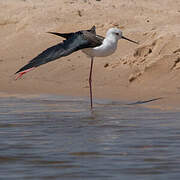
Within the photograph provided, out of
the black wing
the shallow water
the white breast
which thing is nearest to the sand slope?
the white breast

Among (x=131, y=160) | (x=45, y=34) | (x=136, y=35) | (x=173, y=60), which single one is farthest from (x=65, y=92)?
(x=131, y=160)

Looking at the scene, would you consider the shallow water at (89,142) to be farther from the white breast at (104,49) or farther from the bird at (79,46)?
the white breast at (104,49)

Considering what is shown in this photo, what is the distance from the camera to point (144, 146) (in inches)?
206

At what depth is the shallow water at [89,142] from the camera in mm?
4453

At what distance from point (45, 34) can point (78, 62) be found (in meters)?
2.32

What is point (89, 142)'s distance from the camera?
5.50m

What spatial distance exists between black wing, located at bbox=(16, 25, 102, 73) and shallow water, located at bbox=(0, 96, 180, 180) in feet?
1.92

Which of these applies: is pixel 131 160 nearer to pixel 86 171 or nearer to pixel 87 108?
pixel 86 171

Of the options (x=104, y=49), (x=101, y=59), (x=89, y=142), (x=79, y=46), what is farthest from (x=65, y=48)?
(x=101, y=59)

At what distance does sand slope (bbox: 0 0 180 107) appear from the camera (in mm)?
9195

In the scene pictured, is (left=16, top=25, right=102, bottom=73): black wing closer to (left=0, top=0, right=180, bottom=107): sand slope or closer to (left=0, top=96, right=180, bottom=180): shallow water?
(left=0, top=96, right=180, bottom=180): shallow water

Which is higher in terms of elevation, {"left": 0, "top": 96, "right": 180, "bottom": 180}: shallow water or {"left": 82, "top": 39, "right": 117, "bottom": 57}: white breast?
{"left": 82, "top": 39, "right": 117, "bottom": 57}: white breast

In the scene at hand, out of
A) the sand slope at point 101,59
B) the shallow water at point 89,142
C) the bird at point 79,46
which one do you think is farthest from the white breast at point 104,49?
the shallow water at point 89,142

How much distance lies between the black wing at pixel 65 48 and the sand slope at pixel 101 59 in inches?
34.9
